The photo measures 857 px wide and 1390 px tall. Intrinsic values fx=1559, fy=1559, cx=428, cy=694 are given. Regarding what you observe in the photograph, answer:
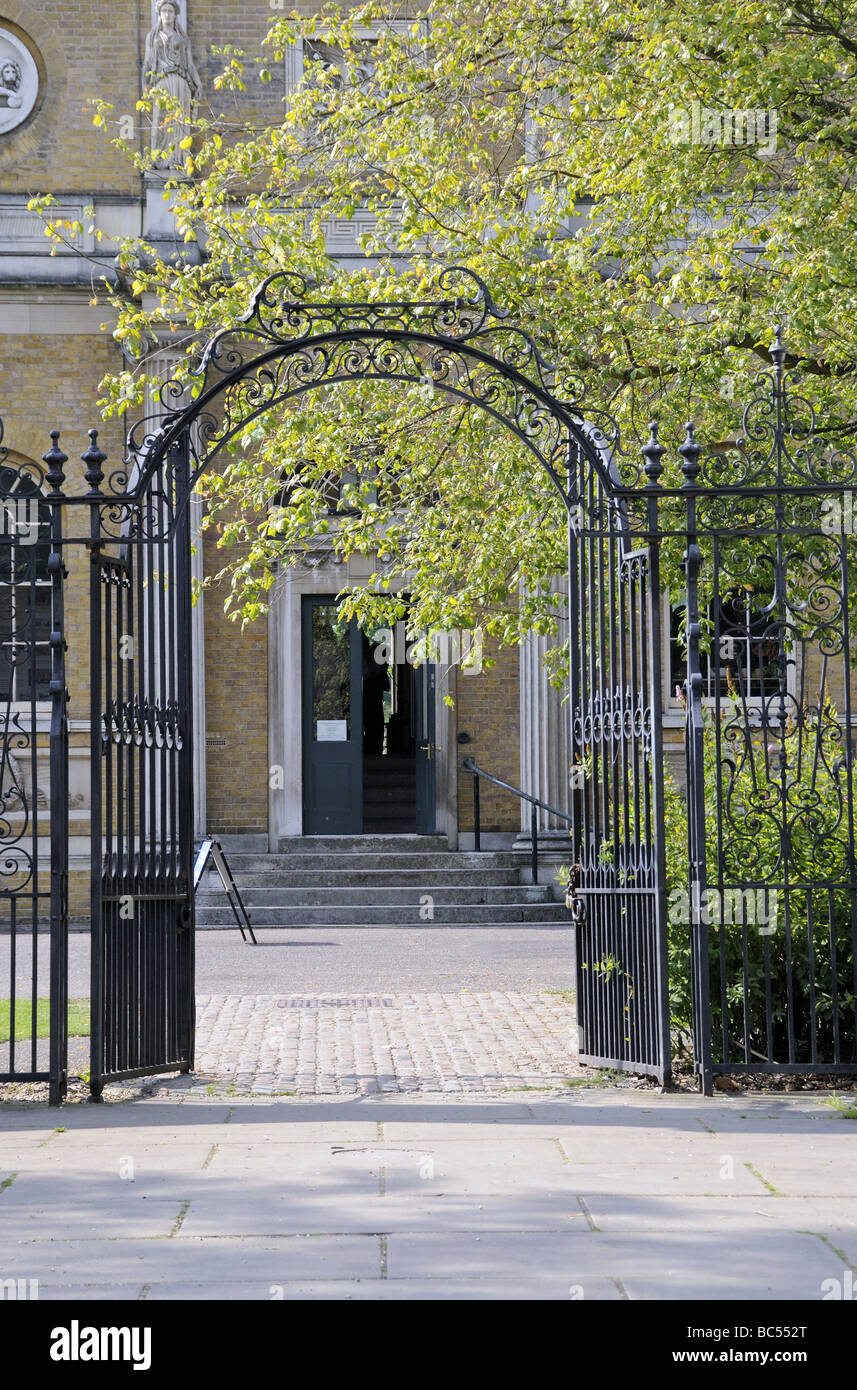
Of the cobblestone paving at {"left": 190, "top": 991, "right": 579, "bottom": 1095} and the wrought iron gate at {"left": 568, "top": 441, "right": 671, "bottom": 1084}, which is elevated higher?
the wrought iron gate at {"left": 568, "top": 441, "right": 671, "bottom": 1084}

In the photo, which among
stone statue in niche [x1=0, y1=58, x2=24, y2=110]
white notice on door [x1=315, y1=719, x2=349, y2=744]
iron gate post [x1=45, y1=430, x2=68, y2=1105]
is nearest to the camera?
iron gate post [x1=45, y1=430, x2=68, y2=1105]

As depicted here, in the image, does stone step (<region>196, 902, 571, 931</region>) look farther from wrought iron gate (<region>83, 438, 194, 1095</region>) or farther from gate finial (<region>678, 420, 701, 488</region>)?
gate finial (<region>678, 420, 701, 488</region>)

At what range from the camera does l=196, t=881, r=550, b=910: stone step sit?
17.1 metres

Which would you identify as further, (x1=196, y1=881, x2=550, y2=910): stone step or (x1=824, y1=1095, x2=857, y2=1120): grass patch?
(x1=196, y1=881, x2=550, y2=910): stone step

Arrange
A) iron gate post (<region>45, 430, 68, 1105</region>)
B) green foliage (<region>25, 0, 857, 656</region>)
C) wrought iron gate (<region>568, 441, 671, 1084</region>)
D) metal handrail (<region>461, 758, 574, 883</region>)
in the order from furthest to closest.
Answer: metal handrail (<region>461, 758, 574, 883</region>), green foliage (<region>25, 0, 857, 656</region>), wrought iron gate (<region>568, 441, 671, 1084</region>), iron gate post (<region>45, 430, 68, 1105</region>)

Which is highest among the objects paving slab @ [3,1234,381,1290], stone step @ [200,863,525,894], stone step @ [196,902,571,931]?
paving slab @ [3,1234,381,1290]

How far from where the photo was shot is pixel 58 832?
24.4 ft

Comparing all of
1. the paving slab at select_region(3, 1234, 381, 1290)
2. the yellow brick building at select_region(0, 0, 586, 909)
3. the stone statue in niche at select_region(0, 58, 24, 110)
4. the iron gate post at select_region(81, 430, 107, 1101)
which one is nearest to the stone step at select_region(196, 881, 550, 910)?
the yellow brick building at select_region(0, 0, 586, 909)

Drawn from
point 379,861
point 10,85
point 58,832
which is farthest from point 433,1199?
point 10,85

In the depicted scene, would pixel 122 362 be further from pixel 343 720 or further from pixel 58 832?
pixel 58 832

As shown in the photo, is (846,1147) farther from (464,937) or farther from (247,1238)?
(464,937)

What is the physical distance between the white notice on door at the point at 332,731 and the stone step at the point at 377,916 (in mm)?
2940

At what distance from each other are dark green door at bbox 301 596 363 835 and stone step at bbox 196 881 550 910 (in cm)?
204

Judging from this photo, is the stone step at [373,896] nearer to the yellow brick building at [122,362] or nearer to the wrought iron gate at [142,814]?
the yellow brick building at [122,362]
